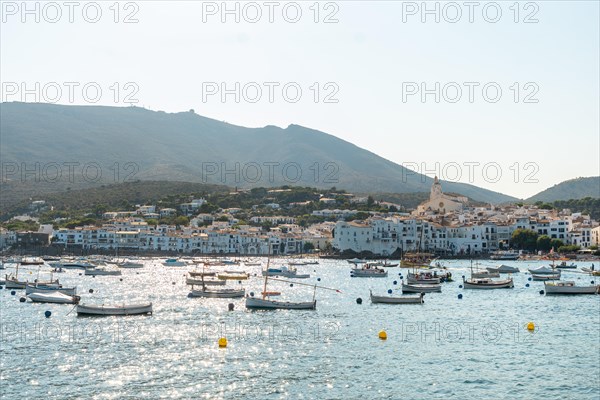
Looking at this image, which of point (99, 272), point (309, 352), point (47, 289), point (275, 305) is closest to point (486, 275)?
point (275, 305)

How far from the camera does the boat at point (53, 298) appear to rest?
5438 centimetres

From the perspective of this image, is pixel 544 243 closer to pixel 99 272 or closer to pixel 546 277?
pixel 546 277

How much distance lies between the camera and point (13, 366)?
3161 cm

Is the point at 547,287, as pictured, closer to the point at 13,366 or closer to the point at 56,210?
the point at 13,366

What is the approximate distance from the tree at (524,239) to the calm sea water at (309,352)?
76.4 metres

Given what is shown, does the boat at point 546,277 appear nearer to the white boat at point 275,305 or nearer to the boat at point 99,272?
the white boat at point 275,305

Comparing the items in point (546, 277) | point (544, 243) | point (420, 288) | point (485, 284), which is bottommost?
point (420, 288)

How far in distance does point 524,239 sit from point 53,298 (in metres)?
95.6

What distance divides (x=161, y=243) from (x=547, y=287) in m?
91.4

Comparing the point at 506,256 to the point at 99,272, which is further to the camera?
the point at 506,256

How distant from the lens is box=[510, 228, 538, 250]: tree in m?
132

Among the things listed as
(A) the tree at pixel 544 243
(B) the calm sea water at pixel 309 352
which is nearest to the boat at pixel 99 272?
(B) the calm sea water at pixel 309 352

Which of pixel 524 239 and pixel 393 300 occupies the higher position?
pixel 524 239

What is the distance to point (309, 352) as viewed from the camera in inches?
1385
